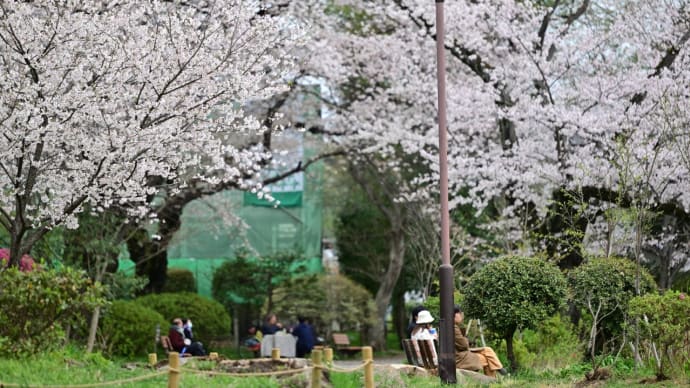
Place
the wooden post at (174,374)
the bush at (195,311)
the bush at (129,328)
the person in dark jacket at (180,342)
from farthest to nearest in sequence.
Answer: the bush at (195,311)
the bush at (129,328)
the person in dark jacket at (180,342)
the wooden post at (174,374)

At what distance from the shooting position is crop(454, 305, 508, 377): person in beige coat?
12.1 metres

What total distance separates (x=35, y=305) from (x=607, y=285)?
687cm

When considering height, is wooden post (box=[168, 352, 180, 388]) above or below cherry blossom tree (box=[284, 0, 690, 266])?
below

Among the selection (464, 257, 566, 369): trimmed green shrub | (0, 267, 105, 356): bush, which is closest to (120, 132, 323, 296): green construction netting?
(464, 257, 566, 369): trimmed green shrub

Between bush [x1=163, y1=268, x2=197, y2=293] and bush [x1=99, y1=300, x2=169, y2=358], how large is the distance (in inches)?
346

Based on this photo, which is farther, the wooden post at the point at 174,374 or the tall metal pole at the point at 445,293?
the tall metal pole at the point at 445,293

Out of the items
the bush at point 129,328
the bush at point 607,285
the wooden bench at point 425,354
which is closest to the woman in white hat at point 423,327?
the wooden bench at point 425,354

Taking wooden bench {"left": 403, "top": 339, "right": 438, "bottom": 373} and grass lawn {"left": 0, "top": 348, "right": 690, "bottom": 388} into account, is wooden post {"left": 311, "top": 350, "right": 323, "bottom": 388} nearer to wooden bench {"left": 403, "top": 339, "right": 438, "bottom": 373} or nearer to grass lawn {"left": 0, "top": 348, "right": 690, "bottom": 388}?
grass lawn {"left": 0, "top": 348, "right": 690, "bottom": 388}

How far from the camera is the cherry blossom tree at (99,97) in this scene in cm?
1096

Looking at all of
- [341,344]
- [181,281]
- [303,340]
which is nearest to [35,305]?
[303,340]

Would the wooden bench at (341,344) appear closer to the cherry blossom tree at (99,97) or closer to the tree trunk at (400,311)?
the tree trunk at (400,311)

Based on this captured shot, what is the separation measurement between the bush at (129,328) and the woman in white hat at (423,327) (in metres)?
8.49

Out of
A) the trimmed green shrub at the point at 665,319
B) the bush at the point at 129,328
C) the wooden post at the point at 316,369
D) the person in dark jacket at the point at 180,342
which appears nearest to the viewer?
the wooden post at the point at 316,369

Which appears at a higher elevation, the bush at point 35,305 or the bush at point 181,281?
the bush at point 181,281
